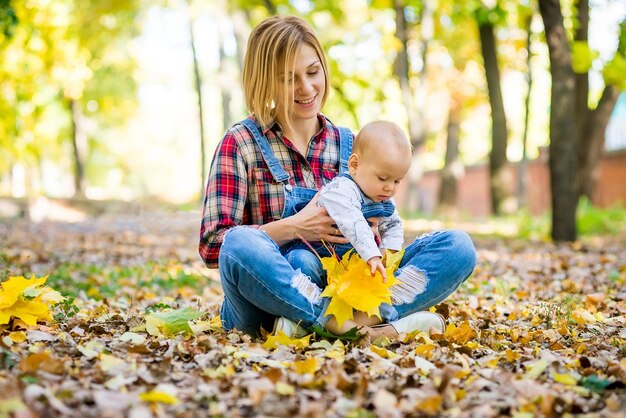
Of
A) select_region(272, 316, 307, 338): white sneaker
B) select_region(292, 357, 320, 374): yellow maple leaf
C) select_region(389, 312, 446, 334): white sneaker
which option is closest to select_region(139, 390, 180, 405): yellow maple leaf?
select_region(292, 357, 320, 374): yellow maple leaf

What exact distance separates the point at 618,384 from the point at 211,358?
1.47m

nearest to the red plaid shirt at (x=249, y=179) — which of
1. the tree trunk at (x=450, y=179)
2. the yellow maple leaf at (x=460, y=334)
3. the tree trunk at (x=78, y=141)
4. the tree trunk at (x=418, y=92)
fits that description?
the yellow maple leaf at (x=460, y=334)

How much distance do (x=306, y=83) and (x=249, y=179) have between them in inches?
21.2

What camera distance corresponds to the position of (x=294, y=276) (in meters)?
3.08

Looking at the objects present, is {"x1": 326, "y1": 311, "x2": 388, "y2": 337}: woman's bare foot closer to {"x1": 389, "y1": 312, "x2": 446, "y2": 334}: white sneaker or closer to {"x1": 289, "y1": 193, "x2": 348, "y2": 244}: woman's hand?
{"x1": 389, "y1": 312, "x2": 446, "y2": 334}: white sneaker

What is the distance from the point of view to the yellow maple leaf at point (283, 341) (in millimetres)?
2984

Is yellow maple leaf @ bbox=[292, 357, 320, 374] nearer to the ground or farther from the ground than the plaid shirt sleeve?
nearer to the ground

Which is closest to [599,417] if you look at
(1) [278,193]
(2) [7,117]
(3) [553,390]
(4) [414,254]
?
(3) [553,390]

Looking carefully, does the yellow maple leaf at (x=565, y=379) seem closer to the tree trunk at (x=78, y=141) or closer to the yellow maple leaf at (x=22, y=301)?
the yellow maple leaf at (x=22, y=301)

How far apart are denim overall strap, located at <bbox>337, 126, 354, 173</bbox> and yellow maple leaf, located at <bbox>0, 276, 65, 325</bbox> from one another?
153 centimetres

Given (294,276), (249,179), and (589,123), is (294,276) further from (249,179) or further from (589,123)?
(589,123)

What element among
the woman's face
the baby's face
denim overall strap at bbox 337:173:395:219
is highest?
the woman's face

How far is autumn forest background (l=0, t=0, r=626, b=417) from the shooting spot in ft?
7.65

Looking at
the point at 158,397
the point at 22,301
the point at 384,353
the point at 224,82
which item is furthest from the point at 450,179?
the point at 158,397
